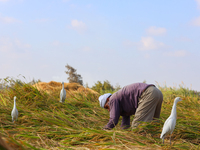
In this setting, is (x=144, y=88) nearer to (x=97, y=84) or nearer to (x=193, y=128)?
(x=193, y=128)

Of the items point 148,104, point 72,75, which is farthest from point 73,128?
point 72,75

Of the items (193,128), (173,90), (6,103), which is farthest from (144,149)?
(173,90)

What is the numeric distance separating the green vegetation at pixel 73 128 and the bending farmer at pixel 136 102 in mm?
241

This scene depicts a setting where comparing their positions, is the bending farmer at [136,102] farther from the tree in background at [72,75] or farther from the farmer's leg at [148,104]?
the tree in background at [72,75]

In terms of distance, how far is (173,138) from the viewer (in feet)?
10.5

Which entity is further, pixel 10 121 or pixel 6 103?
pixel 6 103

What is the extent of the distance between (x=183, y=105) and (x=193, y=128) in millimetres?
3346

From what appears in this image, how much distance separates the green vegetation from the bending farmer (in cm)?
24

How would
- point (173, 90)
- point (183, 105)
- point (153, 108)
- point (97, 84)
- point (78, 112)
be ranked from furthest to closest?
point (97, 84), point (173, 90), point (183, 105), point (78, 112), point (153, 108)

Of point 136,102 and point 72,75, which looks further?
point 72,75

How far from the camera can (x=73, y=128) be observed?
3.55 metres

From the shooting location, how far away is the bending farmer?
3.49 meters

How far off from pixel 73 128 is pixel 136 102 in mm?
1176

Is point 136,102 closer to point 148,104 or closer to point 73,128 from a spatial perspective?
point 148,104
